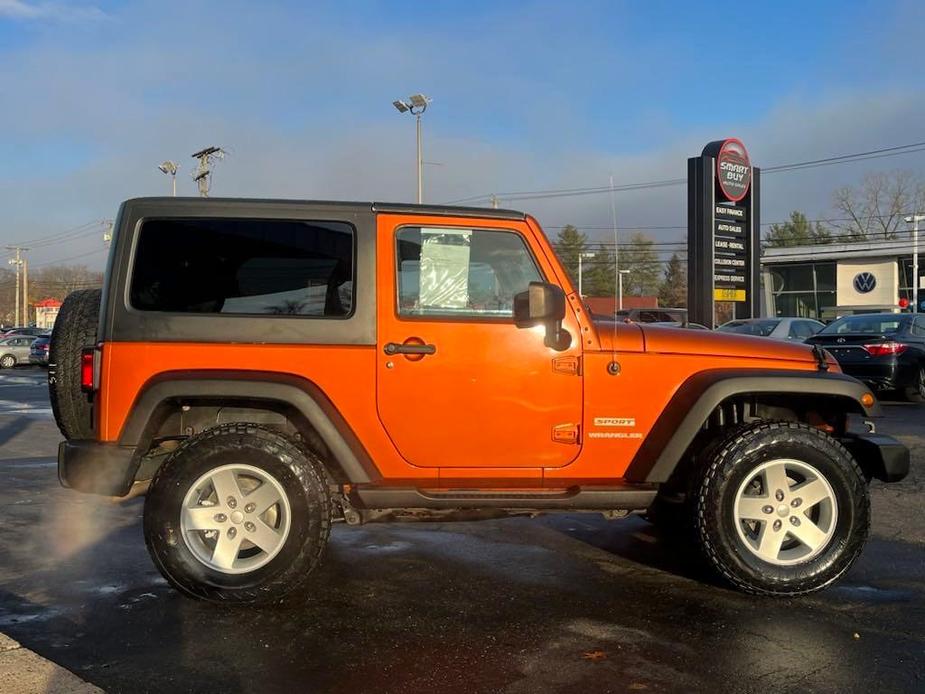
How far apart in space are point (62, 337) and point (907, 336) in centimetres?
1278

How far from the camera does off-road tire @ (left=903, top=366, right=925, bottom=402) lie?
43.8 ft

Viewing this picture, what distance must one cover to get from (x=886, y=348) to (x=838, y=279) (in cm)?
3088

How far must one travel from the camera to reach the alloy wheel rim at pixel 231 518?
4309 mm

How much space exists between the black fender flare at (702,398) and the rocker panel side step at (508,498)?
12 centimetres

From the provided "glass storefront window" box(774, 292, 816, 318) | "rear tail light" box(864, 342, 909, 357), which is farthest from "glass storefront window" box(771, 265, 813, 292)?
"rear tail light" box(864, 342, 909, 357)

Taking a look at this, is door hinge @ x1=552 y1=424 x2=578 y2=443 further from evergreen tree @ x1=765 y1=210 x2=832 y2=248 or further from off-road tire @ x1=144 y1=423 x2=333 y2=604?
evergreen tree @ x1=765 y1=210 x2=832 y2=248

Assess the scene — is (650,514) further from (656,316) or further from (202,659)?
(656,316)

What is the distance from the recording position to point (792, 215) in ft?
251

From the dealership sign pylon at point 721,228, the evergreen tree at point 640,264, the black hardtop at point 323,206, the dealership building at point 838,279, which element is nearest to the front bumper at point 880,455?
the black hardtop at point 323,206

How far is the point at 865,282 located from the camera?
4072 centimetres

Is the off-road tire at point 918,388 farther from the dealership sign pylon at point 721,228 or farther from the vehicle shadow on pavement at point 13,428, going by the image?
the vehicle shadow on pavement at point 13,428

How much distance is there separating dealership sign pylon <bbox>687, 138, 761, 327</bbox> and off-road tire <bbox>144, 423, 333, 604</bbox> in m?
14.1

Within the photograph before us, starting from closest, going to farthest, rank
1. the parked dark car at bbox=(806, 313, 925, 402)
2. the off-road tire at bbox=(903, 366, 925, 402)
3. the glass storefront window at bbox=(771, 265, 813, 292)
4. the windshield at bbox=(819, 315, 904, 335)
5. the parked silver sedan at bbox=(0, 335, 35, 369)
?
the parked dark car at bbox=(806, 313, 925, 402)
the off-road tire at bbox=(903, 366, 925, 402)
the windshield at bbox=(819, 315, 904, 335)
the parked silver sedan at bbox=(0, 335, 35, 369)
the glass storefront window at bbox=(771, 265, 813, 292)

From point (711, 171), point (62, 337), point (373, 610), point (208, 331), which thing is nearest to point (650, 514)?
point (373, 610)
